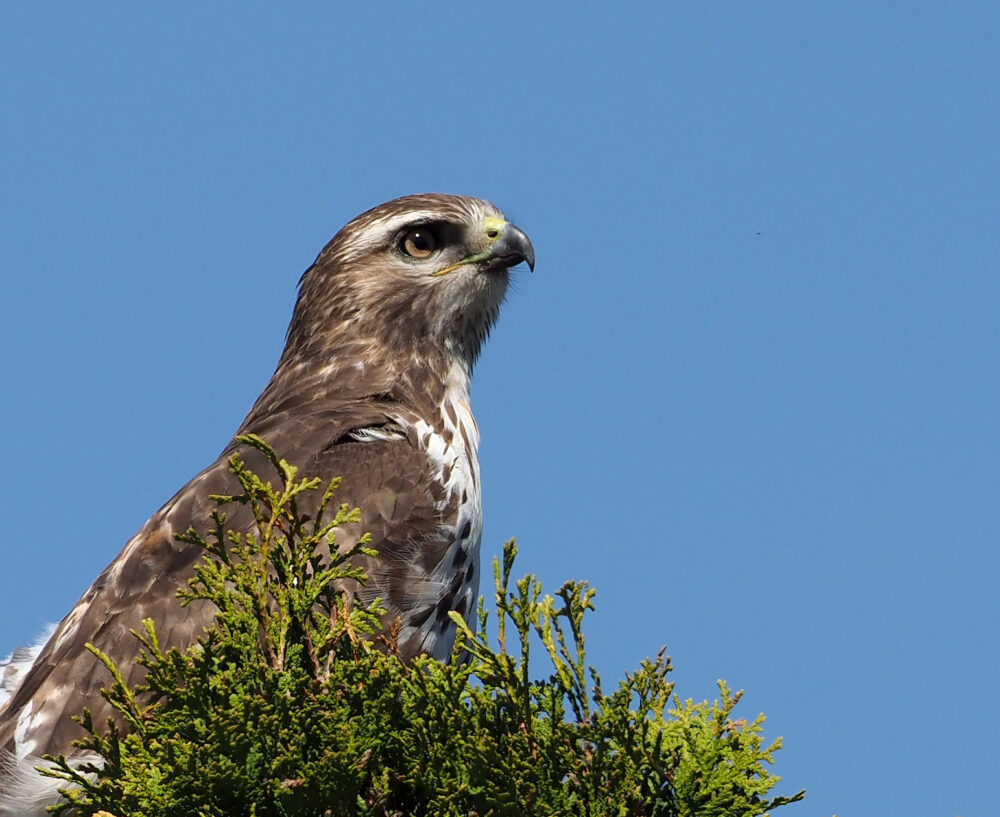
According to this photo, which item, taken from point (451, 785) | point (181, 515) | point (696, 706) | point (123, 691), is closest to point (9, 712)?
point (181, 515)

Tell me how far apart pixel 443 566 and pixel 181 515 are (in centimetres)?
94

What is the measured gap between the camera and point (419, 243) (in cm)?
618

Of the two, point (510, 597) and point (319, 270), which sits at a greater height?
point (319, 270)

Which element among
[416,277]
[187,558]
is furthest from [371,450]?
[416,277]

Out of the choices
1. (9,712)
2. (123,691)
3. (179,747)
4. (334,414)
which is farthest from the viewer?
(334,414)

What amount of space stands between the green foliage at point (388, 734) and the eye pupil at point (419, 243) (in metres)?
3.01

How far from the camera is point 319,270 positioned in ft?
20.6

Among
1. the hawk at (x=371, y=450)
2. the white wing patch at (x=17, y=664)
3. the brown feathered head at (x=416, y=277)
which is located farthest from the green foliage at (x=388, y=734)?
the brown feathered head at (x=416, y=277)

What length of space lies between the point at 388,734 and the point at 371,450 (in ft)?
6.15

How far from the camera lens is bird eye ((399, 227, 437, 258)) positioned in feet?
20.2

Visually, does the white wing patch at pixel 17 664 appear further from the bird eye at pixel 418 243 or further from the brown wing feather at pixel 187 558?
the bird eye at pixel 418 243

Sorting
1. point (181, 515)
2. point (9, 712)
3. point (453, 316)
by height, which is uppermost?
point (453, 316)

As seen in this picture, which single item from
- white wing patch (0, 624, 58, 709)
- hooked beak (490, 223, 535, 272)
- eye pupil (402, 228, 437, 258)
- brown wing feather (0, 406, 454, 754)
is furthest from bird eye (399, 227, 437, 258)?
white wing patch (0, 624, 58, 709)

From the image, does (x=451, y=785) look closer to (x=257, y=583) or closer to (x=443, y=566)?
(x=257, y=583)
